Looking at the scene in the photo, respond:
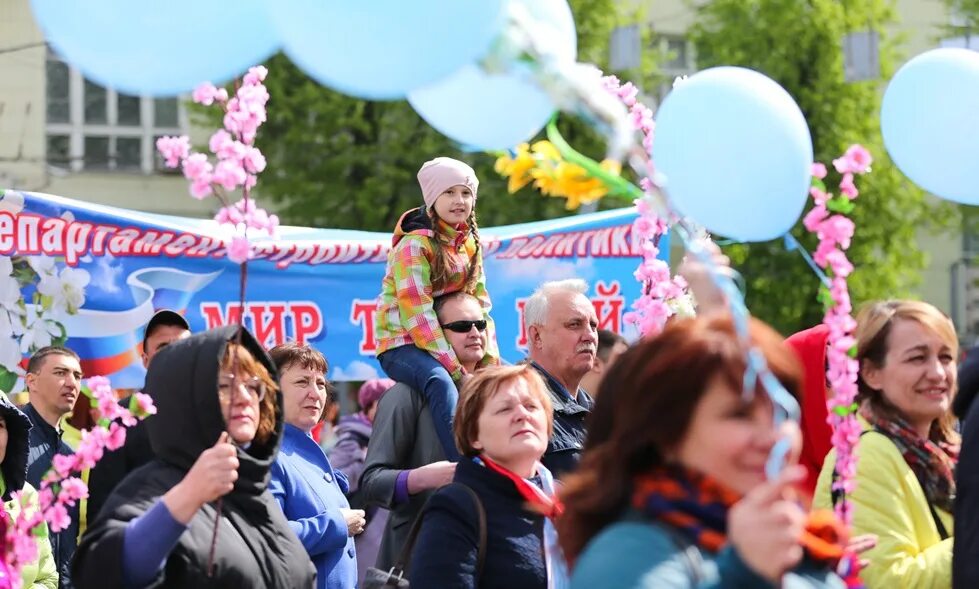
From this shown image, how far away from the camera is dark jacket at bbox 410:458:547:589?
417cm

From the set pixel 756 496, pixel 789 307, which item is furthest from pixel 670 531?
pixel 789 307

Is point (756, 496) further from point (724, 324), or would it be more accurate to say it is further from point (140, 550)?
point (140, 550)

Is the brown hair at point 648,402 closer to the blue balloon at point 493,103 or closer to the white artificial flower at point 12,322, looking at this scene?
the blue balloon at point 493,103

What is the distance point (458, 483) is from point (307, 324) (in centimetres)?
606

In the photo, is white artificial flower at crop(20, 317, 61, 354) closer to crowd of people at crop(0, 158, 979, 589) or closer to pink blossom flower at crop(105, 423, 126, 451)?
crowd of people at crop(0, 158, 979, 589)

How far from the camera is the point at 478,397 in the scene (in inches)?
181

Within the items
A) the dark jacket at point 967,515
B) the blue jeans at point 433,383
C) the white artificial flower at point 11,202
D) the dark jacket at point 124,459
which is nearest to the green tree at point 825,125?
the white artificial flower at point 11,202

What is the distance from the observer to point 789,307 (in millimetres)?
23531

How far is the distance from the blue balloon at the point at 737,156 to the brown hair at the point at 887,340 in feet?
2.37

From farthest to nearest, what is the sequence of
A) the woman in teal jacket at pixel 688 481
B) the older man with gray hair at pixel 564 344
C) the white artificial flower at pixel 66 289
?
the white artificial flower at pixel 66 289, the older man with gray hair at pixel 564 344, the woman in teal jacket at pixel 688 481

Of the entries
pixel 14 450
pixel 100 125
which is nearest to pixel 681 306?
pixel 14 450

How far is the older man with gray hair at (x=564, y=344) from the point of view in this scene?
549cm

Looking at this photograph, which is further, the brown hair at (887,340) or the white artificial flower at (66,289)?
the white artificial flower at (66,289)

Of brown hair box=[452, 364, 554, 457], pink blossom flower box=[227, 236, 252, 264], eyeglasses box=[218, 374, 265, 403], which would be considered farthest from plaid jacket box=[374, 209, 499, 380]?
pink blossom flower box=[227, 236, 252, 264]
